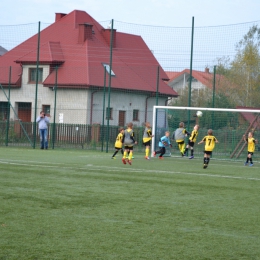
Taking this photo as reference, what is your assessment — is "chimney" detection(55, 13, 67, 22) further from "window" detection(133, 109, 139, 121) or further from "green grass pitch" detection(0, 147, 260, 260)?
"green grass pitch" detection(0, 147, 260, 260)

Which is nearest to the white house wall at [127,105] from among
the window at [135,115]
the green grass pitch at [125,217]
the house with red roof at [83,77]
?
the house with red roof at [83,77]

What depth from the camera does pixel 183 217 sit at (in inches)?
339

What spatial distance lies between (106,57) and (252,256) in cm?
3140

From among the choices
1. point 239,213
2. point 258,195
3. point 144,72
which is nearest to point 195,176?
point 258,195

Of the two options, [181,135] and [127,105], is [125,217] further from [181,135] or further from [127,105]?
[127,105]

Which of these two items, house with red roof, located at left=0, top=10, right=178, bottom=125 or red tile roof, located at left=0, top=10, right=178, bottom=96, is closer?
house with red roof, located at left=0, top=10, right=178, bottom=125

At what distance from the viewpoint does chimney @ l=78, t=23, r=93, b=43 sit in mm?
40281

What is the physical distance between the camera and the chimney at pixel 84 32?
132 ft

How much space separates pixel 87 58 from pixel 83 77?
251 centimetres

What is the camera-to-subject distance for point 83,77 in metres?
36.4

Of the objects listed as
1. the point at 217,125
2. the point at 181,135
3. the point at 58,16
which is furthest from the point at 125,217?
the point at 58,16

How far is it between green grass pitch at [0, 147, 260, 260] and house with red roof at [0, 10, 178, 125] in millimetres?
19096

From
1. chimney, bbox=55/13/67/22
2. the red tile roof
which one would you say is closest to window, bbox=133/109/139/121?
the red tile roof

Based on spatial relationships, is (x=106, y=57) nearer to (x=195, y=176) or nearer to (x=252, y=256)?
(x=195, y=176)
